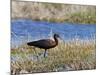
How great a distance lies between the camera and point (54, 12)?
2.79 meters

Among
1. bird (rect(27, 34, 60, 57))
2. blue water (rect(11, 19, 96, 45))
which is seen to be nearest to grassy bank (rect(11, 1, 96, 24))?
blue water (rect(11, 19, 96, 45))

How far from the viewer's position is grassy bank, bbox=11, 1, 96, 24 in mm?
2617

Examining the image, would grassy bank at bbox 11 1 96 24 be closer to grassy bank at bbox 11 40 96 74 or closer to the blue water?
the blue water

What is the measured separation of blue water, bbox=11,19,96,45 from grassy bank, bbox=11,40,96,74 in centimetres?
9

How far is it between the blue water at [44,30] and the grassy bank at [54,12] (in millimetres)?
56

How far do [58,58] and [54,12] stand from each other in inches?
21.9

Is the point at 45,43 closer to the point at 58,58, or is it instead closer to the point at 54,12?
the point at 58,58

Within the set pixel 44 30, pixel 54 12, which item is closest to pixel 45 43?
pixel 44 30

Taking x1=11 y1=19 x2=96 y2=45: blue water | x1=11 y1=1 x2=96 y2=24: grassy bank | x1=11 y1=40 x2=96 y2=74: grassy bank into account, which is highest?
x1=11 y1=1 x2=96 y2=24: grassy bank

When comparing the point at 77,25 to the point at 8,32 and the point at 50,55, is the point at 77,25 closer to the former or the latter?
the point at 50,55

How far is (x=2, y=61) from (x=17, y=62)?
17cm

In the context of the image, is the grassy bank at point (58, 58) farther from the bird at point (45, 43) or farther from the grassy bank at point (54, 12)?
the grassy bank at point (54, 12)

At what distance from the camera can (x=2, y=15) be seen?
8.32 feet
